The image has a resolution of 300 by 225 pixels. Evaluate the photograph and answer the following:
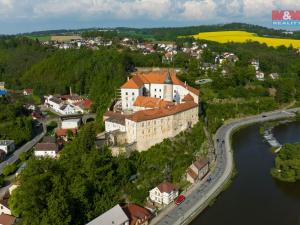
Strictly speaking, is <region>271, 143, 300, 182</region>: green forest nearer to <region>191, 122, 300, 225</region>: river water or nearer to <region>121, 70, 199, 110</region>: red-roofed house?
<region>191, 122, 300, 225</region>: river water

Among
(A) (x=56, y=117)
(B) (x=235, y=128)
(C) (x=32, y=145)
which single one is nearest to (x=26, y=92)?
(A) (x=56, y=117)

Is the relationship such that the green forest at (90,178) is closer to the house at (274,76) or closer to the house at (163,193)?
the house at (163,193)

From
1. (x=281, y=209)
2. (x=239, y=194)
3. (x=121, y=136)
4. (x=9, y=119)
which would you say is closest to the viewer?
(x=281, y=209)

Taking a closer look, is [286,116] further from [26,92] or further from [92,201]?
[26,92]

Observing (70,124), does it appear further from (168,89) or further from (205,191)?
(205,191)

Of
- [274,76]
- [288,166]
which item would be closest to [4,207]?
→ [288,166]
